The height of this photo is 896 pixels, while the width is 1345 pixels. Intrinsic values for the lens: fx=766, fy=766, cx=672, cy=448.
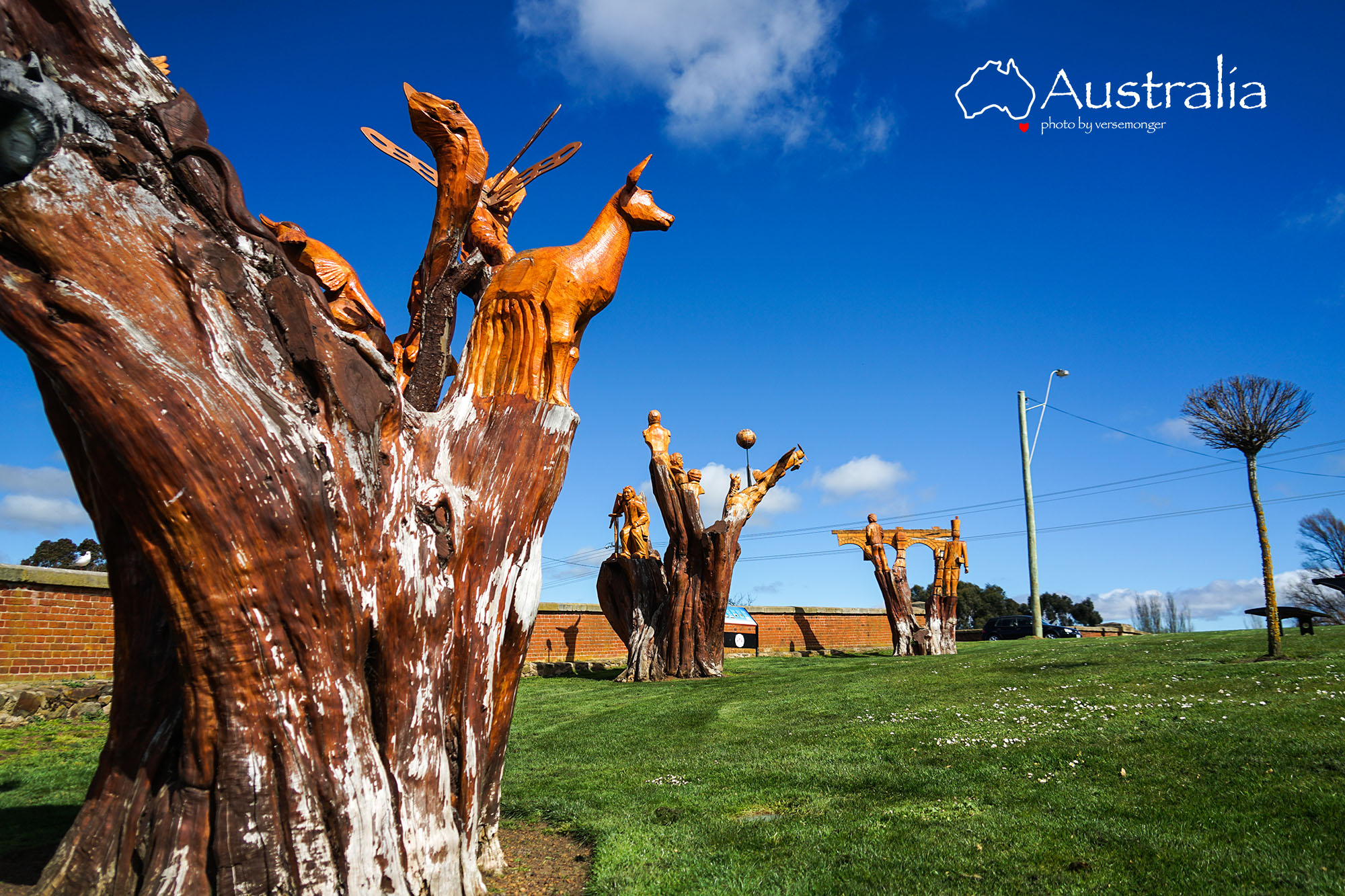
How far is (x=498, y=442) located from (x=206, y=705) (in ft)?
4.61

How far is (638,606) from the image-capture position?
43.1 feet

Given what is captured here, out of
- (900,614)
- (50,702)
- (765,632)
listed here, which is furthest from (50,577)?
(765,632)

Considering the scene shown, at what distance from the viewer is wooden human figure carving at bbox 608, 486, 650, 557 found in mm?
14578

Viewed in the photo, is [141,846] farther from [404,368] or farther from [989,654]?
[989,654]

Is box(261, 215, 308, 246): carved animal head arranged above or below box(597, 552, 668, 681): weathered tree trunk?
above

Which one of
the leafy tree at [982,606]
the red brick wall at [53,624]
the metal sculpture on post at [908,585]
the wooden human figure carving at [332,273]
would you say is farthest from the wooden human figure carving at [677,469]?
the leafy tree at [982,606]

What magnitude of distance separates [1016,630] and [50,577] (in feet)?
102

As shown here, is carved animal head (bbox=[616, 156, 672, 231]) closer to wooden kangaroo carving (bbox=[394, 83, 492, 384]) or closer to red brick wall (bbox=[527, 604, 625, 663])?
wooden kangaroo carving (bbox=[394, 83, 492, 384])

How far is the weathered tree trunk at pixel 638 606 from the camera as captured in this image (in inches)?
501

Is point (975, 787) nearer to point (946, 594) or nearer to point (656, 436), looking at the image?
point (656, 436)

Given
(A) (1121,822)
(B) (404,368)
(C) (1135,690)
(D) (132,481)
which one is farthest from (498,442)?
(C) (1135,690)

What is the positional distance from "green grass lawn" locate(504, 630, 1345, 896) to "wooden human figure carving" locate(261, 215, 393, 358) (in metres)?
3.07

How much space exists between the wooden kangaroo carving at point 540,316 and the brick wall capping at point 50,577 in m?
7.72

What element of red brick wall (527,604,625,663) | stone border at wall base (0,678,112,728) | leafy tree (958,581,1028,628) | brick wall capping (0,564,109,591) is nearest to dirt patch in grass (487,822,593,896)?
stone border at wall base (0,678,112,728)
